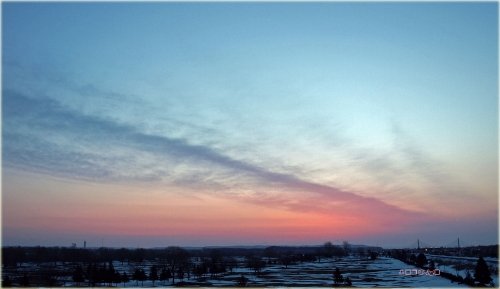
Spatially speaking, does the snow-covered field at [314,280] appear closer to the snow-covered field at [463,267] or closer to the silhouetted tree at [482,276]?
the silhouetted tree at [482,276]

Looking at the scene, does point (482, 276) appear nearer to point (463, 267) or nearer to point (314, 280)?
point (314, 280)

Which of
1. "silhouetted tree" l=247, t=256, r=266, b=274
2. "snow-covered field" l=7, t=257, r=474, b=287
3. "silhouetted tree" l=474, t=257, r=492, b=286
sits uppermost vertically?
"silhouetted tree" l=474, t=257, r=492, b=286

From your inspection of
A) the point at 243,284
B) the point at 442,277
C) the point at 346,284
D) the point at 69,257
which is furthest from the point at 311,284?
the point at 69,257

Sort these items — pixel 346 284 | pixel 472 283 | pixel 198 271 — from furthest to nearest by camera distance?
pixel 198 271, pixel 346 284, pixel 472 283

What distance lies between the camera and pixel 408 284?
2539 centimetres

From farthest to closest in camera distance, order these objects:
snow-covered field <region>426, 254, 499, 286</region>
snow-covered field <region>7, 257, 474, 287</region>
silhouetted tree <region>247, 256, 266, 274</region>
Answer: silhouetted tree <region>247, 256, 266, 274</region> → snow-covered field <region>426, 254, 499, 286</region> → snow-covered field <region>7, 257, 474, 287</region>

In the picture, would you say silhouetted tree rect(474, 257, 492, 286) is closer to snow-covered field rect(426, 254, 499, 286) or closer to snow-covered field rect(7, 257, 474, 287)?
snow-covered field rect(426, 254, 499, 286)

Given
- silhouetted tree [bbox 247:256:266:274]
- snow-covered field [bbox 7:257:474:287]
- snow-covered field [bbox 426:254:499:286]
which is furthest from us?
silhouetted tree [bbox 247:256:266:274]

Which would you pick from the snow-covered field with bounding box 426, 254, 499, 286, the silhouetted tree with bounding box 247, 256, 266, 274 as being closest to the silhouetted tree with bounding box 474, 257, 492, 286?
the snow-covered field with bounding box 426, 254, 499, 286

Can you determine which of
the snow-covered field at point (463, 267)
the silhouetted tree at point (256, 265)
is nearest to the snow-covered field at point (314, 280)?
the snow-covered field at point (463, 267)

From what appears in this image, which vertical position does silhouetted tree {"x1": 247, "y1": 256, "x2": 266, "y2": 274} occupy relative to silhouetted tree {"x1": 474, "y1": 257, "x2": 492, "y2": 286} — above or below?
below

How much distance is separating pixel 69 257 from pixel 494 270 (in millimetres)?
50387

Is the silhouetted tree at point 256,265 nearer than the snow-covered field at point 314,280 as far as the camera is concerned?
No

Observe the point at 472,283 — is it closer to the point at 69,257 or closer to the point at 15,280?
the point at 15,280
